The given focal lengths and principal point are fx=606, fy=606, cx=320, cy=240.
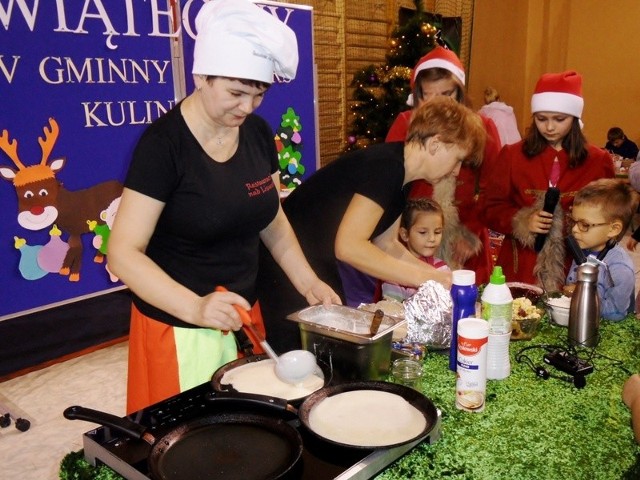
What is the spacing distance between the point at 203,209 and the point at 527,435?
0.82m

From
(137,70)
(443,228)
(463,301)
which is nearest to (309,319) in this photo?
(463,301)

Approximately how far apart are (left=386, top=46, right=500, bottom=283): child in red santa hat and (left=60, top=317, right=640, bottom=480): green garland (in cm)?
121

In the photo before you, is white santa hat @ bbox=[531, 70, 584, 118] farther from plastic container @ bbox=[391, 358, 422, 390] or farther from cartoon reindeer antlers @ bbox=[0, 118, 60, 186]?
cartoon reindeer antlers @ bbox=[0, 118, 60, 186]

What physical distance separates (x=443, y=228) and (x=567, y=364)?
1.27 meters

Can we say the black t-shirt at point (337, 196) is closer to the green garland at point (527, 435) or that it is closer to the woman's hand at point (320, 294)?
the woman's hand at point (320, 294)

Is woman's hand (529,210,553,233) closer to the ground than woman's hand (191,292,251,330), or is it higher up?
closer to the ground

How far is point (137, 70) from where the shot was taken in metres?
3.08

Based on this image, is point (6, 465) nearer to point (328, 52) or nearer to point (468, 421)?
point (468, 421)

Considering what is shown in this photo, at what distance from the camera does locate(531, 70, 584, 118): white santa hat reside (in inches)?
98.7

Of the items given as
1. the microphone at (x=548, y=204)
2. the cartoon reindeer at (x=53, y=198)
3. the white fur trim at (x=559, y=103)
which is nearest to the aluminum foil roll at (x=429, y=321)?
the microphone at (x=548, y=204)

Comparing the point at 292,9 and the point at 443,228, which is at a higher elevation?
the point at 292,9

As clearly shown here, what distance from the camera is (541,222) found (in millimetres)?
2225

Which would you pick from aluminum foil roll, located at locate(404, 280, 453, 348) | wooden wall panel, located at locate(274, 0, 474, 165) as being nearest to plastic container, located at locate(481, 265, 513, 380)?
aluminum foil roll, located at locate(404, 280, 453, 348)

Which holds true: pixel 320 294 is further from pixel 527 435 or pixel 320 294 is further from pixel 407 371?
pixel 527 435
